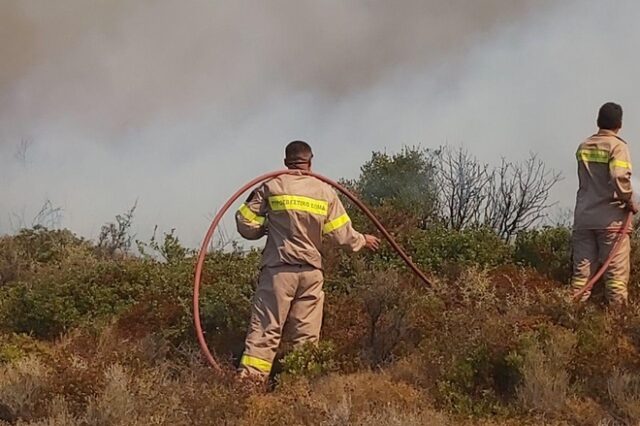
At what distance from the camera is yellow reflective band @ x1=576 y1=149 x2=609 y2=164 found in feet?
29.4

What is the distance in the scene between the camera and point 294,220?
7828 mm

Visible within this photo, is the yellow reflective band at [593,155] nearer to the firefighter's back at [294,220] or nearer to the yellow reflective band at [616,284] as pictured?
the yellow reflective band at [616,284]

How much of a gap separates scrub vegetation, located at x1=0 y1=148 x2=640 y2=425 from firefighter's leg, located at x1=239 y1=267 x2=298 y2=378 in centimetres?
18

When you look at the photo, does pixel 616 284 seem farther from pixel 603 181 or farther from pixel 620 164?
pixel 620 164

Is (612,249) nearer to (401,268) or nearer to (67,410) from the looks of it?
(401,268)

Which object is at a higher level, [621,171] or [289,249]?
[621,171]

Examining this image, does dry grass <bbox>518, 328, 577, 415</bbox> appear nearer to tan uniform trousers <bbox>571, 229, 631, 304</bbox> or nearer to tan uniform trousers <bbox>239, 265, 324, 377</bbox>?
tan uniform trousers <bbox>571, 229, 631, 304</bbox>

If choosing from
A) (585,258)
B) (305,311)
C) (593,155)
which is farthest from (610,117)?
(305,311)

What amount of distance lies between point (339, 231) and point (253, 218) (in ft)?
2.52

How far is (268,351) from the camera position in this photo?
25.3 feet

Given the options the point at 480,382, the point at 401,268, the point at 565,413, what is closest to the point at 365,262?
the point at 401,268

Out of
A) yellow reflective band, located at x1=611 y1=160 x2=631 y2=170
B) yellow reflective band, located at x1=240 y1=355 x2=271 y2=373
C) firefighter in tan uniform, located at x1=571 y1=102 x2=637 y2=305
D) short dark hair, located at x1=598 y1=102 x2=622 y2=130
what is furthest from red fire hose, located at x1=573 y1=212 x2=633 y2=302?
yellow reflective band, located at x1=240 y1=355 x2=271 y2=373

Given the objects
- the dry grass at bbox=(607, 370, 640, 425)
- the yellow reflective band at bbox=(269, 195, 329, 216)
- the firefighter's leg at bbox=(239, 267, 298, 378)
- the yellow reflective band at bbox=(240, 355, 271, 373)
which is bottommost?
the dry grass at bbox=(607, 370, 640, 425)

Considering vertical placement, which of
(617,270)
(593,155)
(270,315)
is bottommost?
(270,315)
